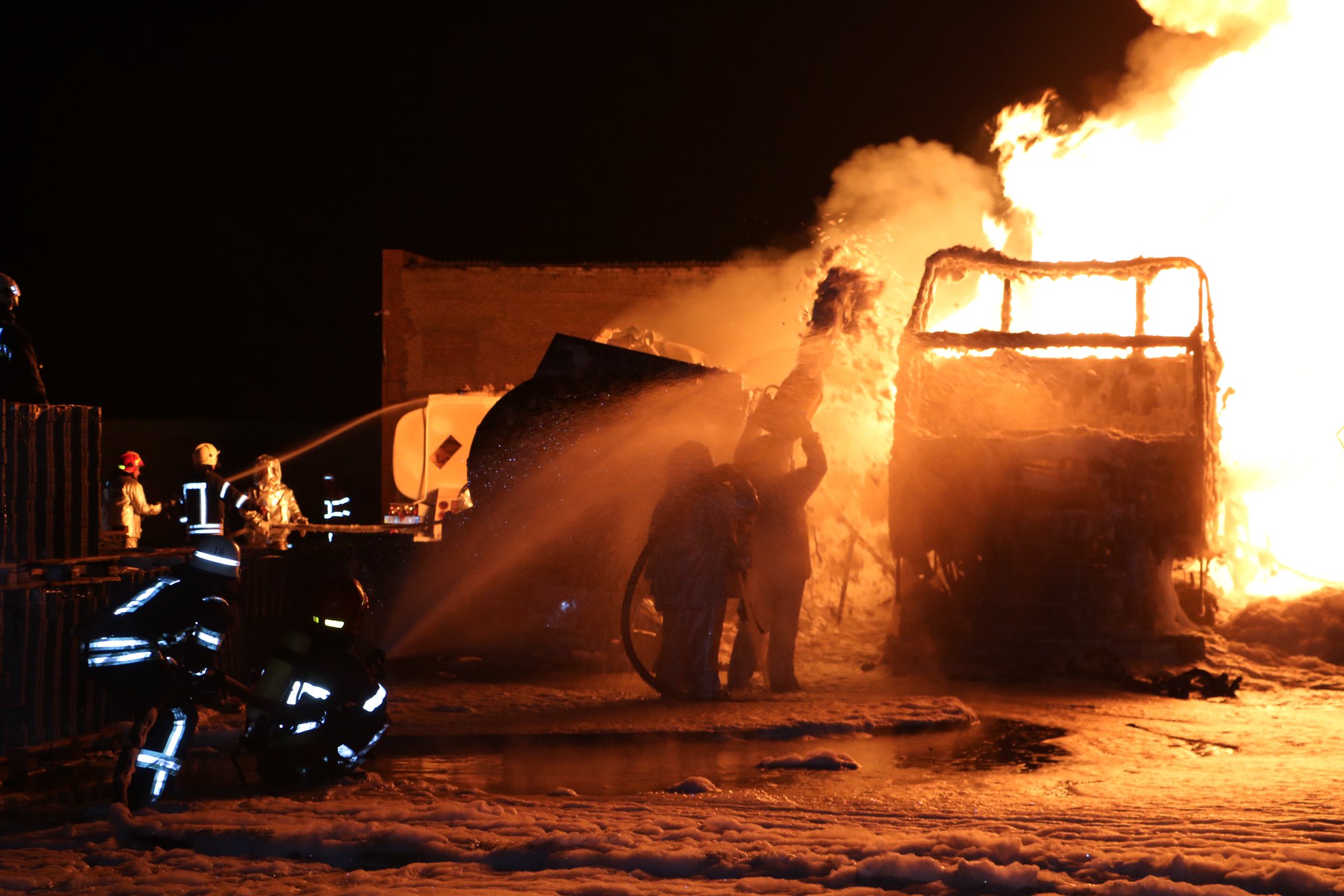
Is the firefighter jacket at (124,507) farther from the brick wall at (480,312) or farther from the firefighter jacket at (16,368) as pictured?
the brick wall at (480,312)

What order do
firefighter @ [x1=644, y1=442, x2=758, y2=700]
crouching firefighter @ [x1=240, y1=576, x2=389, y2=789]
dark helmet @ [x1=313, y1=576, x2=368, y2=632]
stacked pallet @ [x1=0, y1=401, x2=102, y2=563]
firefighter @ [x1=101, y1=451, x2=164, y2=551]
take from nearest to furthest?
1. crouching firefighter @ [x1=240, y1=576, x2=389, y2=789]
2. dark helmet @ [x1=313, y1=576, x2=368, y2=632]
3. stacked pallet @ [x1=0, y1=401, x2=102, y2=563]
4. firefighter @ [x1=644, y1=442, x2=758, y2=700]
5. firefighter @ [x1=101, y1=451, x2=164, y2=551]

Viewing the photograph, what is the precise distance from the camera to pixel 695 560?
28.6 ft

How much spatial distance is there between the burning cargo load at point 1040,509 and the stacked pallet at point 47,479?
576cm

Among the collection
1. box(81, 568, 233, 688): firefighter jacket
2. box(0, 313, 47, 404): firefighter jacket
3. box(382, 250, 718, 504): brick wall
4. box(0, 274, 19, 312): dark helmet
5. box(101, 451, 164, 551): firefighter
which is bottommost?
box(81, 568, 233, 688): firefighter jacket

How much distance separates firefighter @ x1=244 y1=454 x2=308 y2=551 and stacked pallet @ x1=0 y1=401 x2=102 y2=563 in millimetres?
6384

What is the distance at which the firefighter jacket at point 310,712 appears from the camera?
6246 millimetres

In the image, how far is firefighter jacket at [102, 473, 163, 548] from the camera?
13716 mm

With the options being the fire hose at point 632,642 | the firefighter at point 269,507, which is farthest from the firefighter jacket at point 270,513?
the fire hose at point 632,642

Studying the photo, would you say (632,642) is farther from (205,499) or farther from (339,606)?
(205,499)

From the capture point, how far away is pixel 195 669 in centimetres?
599

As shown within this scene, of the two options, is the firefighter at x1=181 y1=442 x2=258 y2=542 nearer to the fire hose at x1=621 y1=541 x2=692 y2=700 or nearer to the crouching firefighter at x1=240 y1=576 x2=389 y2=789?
the fire hose at x1=621 y1=541 x2=692 y2=700

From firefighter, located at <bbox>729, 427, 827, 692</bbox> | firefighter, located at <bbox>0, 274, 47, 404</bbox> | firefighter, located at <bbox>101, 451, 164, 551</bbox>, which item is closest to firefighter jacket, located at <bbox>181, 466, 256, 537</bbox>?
firefighter, located at <bbox>101, 451, 164, 551</bbox>

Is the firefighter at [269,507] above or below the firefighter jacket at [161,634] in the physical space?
above

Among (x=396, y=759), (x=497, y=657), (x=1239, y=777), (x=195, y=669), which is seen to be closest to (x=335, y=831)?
(x=195, y=669)
